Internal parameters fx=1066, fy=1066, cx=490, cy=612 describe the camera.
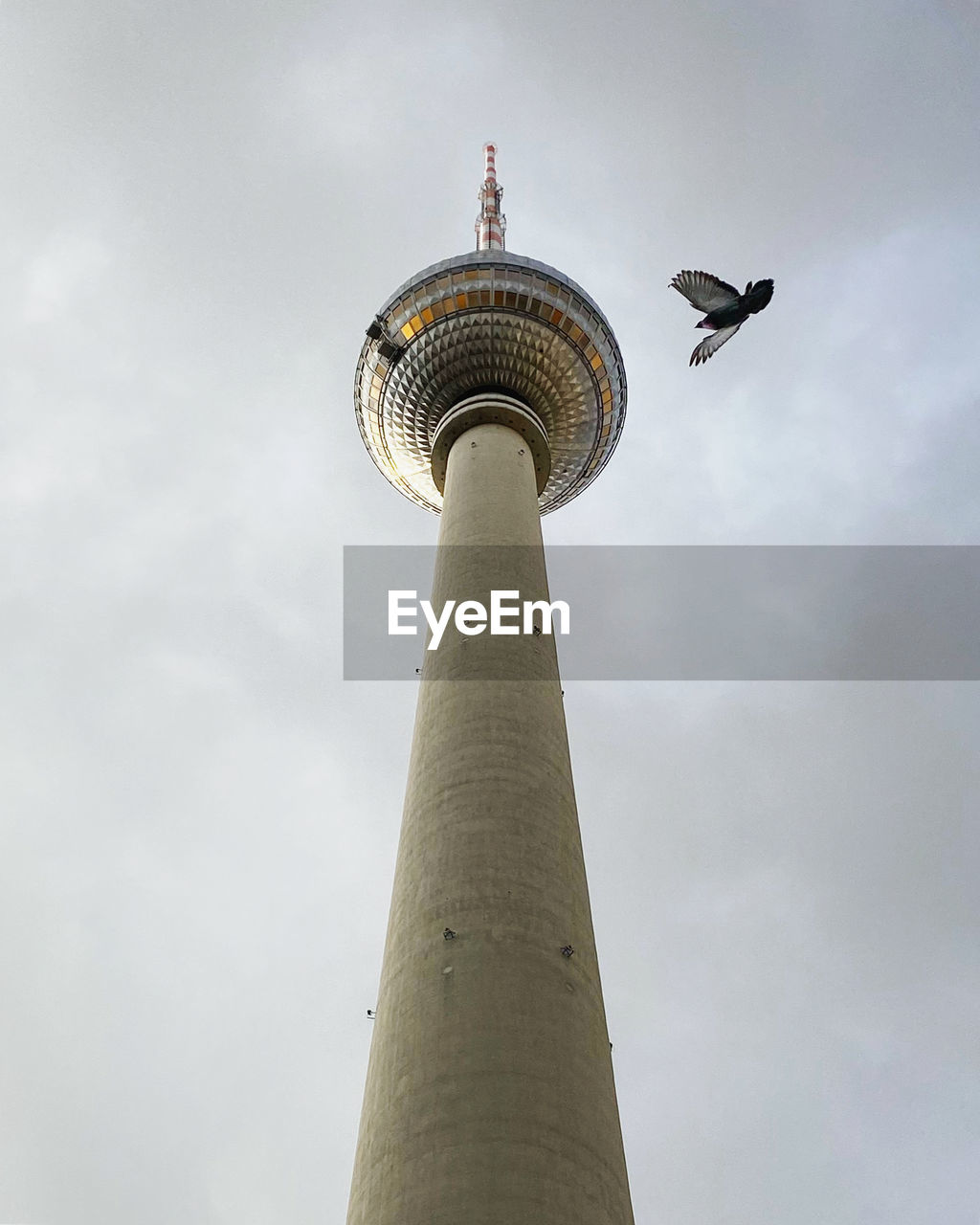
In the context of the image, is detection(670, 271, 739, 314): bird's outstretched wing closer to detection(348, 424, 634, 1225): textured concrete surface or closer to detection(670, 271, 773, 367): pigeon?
detection(670, 271, 773, 367): pigeon

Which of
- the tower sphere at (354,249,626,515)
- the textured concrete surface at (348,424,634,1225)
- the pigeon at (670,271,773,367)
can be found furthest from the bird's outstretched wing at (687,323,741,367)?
the textured concrete surface at (348,424,634,1225)

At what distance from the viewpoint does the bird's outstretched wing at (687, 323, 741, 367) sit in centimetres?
3275

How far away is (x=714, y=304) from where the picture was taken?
33344mm

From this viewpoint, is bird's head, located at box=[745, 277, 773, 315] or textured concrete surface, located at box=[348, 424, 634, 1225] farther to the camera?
bird's head, located at box=[745, 277, 773, 315]

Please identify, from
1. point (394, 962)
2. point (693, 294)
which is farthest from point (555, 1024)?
point (693, 294)

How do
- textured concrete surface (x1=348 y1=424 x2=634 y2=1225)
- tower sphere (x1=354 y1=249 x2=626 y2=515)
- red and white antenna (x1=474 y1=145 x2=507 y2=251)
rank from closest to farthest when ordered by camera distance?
1. textured concrete surface (x1=348 y1=424 x2=634 y2=1225)
2. tower sphere (x1=354 y1=249 x2=626 y2=515)
3. red and white antenna (x1=474 y1=145 x2=507 y2=251)

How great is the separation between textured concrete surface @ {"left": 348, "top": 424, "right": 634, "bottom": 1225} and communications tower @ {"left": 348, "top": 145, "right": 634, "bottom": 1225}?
0.10 feet

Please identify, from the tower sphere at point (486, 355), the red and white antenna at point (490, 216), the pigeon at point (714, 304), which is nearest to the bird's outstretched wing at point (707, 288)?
the pigeon at point (714, 304)

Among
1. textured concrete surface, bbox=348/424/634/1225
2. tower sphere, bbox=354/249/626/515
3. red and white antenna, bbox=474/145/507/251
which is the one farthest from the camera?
red and white antenna, bbox=474/145/507/251

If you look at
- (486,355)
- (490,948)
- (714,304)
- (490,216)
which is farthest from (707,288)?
(490,948)

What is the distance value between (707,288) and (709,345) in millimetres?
1884

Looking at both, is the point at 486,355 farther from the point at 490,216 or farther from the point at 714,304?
the point at 490,216

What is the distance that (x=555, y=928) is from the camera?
1842 cm

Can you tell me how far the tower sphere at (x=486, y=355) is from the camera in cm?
3662
